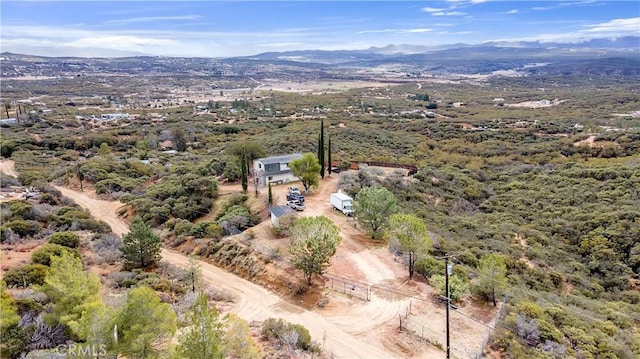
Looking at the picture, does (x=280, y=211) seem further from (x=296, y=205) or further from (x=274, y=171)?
(x=274, y=171)

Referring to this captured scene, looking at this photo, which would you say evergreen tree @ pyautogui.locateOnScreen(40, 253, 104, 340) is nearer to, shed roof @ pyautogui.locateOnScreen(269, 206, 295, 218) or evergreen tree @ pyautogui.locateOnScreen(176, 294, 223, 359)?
evergreen tree @ pyautogui.locateOnScreen(176, 294, 223, 359)

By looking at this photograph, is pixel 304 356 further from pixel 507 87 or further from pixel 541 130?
pixel 507 87

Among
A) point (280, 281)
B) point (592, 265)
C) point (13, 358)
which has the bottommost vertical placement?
point (592, 265)

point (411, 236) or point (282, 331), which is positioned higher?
point (411, 236)

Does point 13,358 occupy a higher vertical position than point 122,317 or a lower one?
lower

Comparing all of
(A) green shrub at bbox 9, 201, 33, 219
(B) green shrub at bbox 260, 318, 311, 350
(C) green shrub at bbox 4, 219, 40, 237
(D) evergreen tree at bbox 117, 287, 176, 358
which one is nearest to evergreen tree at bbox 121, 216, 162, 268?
(C) green shrub at bbox 4, 219, 40, 237

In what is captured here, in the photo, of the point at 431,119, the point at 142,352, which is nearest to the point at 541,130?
the point at 431,119

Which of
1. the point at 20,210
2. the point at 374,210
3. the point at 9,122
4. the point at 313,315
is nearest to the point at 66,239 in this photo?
the point at 20,210
